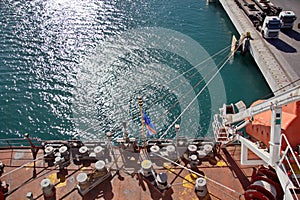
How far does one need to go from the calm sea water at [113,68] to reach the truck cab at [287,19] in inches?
299

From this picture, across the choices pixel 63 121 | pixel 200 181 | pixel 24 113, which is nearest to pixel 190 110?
pixel 63 121

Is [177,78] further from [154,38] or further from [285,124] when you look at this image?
[285,124]

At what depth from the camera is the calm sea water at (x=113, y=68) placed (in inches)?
1324

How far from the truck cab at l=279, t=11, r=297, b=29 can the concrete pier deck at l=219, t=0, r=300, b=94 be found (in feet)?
4.07

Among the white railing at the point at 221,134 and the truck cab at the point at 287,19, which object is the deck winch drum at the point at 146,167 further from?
the truck cab at the point at 287,19

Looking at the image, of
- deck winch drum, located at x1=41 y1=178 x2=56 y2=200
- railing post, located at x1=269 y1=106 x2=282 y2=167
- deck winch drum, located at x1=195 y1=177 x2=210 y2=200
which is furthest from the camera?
deck winch drum, located at x1=41 y1=178 x2=56 y2=200

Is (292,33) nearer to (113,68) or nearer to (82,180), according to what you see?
(113,68)

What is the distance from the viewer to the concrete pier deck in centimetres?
3619

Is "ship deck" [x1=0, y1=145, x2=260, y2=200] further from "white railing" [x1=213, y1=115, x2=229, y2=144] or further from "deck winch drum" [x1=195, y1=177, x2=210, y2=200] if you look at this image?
"white railing" [x1=213, y1=115, x2=229, y2=144]

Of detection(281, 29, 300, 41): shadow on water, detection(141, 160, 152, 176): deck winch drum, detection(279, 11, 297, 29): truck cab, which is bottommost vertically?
detection(141, 160, 152, 176): deck winch drum

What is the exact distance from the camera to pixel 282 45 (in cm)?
4209

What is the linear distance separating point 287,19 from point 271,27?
4.16 meters

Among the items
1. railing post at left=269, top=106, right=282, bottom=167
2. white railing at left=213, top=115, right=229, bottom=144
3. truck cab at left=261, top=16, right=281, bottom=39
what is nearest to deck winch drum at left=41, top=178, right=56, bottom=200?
white railing at left=213, top=115, right=229, bottom=144

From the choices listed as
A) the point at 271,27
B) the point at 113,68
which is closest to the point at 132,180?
the point at 113,68
